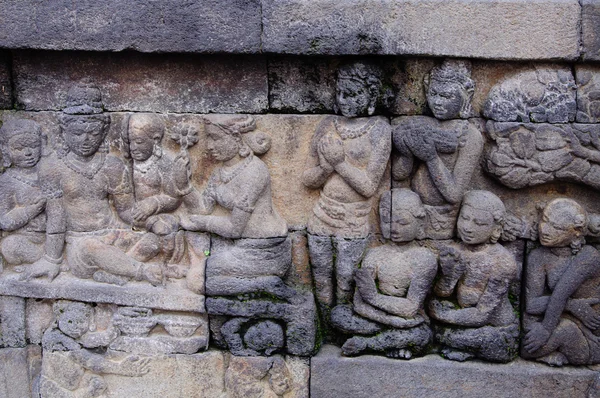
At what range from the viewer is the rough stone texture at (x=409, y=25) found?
4.31 metres

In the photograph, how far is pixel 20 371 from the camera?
5.15 m

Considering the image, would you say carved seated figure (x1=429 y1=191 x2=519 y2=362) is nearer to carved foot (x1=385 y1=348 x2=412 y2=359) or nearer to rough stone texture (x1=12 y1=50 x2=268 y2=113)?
carved foot (x1=385 y1=348 x2=412 y2=359)

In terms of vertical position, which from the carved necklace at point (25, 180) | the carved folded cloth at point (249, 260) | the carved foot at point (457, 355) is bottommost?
the carved foot at point (457, 355)

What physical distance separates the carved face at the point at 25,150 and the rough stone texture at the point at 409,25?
1.72m

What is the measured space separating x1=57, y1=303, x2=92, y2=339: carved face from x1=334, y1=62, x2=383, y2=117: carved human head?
2.27 meters

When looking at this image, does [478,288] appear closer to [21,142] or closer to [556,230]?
[556,230]

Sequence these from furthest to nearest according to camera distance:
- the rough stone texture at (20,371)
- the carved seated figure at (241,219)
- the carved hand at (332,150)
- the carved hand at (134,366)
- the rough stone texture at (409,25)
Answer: the rough stone texture at (20,371) → the carved hand at (134,366) → the carved seated figure at (241,219) → the carved hand at (332,150) → the rough stone texture at (409,25)

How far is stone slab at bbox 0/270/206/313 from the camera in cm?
480

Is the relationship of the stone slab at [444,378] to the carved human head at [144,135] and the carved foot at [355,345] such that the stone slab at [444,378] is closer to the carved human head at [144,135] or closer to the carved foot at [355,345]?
the carved foot at [355,345]

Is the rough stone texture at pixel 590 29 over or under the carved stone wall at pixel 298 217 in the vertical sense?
over

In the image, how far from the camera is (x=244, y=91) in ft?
15.4

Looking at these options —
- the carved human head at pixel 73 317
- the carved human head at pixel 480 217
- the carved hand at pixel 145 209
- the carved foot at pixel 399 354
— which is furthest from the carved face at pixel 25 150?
the carved human head at pixel 480 217

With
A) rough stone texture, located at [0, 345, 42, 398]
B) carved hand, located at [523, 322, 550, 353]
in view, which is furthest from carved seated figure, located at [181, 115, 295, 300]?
carved hand, located at [523, 322, 550, 353]

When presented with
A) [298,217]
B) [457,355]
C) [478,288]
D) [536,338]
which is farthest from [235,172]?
[536,338]
